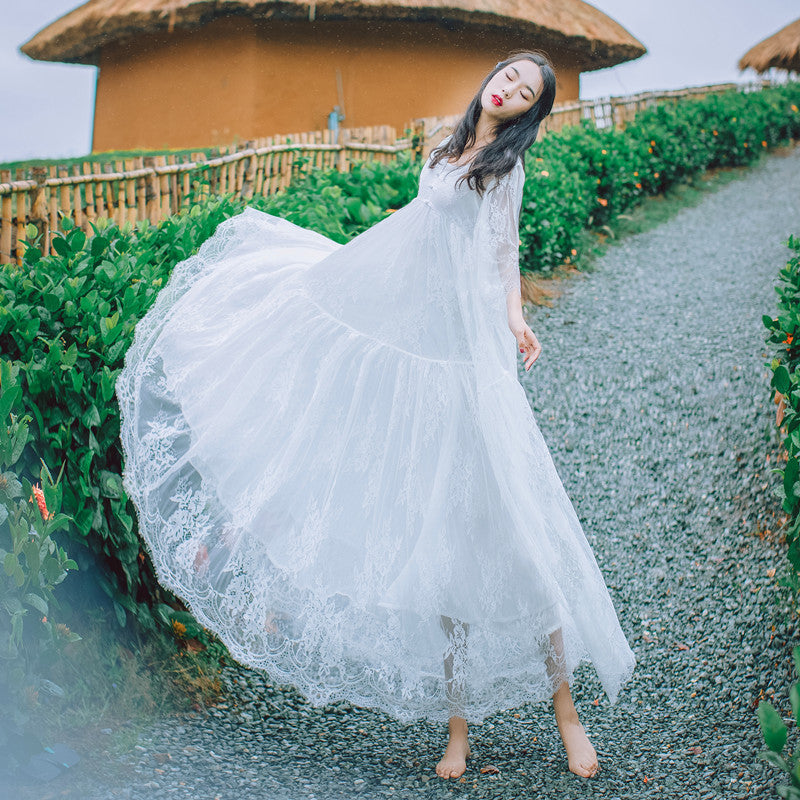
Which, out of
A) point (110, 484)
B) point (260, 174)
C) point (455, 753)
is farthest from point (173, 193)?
point (455, 753)

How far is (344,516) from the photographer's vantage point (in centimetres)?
255

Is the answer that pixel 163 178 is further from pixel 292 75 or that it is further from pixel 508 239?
pixel 292 75

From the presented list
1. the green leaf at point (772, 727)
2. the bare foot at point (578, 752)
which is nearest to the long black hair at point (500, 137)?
the green leaf at point (772, 727)

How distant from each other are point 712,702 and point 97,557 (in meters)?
2.35

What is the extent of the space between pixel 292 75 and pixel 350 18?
0.99m

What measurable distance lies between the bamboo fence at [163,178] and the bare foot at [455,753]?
2.45 meters

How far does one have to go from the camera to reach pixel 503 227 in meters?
2.55

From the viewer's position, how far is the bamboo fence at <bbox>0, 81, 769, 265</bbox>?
4988 mm

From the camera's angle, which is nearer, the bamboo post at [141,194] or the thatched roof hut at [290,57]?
the bamboo post at [141,194]

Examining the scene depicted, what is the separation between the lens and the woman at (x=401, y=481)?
98.1 inches

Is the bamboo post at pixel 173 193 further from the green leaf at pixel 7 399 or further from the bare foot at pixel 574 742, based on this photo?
the bare foot at pixel 574 742

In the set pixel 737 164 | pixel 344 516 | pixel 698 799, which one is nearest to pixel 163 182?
pixel 344 516

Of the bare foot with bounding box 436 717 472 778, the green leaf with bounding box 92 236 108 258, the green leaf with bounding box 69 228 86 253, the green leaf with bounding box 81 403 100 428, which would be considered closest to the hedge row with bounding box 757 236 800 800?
the bare foot with bounding box 436 717 472 778

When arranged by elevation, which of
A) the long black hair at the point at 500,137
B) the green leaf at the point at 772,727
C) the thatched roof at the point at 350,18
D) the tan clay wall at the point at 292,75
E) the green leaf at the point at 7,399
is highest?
the thatched roof at the point at 350,18
